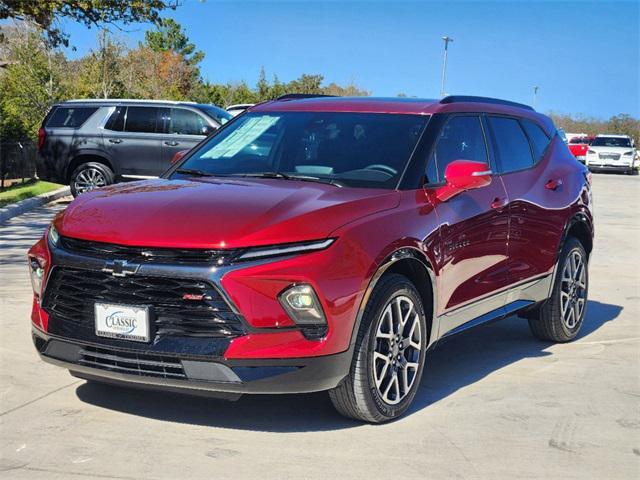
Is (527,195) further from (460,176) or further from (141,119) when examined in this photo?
(141,119)

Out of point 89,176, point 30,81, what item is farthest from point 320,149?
point 30,81

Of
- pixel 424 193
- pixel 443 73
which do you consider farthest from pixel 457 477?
pixel 443 73

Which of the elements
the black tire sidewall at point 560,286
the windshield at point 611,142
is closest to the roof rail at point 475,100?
the black tire sidewall at point 560,286

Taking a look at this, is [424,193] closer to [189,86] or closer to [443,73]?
[189,86]

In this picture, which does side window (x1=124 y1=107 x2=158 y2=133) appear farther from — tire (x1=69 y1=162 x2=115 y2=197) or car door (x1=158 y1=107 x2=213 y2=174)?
tire (x1=69 y1=162 x2=115 y2=197)

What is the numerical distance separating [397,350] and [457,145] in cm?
158

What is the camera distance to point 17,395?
210 inches

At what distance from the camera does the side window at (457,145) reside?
18.6ft

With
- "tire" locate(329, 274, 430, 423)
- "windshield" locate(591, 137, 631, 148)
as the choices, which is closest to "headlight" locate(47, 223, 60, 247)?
"tire" locate(329, 274, 430, 423)

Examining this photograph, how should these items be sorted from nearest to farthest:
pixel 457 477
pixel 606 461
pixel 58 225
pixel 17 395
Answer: pixel 457 477 → pixel 606 461 → pixel 58 225 → pixel 17 395

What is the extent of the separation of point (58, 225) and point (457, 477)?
7.92ft

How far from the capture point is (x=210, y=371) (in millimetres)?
4387

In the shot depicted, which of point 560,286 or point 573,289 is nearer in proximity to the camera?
point 560,286

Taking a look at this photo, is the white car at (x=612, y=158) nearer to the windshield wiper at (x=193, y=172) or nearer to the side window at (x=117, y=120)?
the side window at (x=117, y=120)
